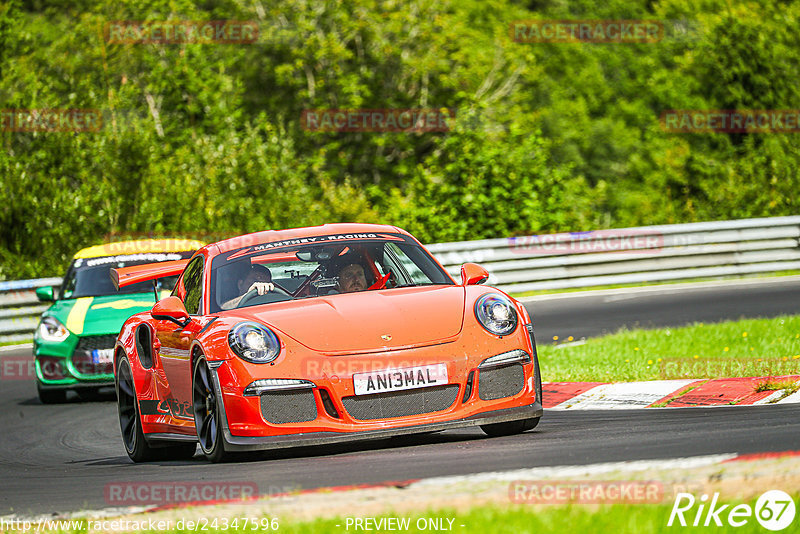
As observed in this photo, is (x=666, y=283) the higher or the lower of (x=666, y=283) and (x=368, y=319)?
the lower

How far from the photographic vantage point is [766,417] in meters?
7.05

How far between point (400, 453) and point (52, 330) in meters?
7.46

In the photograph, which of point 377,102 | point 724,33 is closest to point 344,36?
point 377,102

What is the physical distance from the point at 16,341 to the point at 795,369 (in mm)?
12924

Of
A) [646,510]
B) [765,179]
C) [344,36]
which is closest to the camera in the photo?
[646,510]

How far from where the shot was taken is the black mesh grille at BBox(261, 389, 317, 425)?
657 centimetres

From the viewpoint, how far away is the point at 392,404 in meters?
6.59

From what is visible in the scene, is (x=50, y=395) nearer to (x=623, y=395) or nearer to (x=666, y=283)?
(x=623, y=395)

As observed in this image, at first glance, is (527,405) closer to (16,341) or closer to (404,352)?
(404,352)

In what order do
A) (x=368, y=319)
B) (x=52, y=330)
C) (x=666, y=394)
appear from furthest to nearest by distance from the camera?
1. (x=52, y=330)
2. (x=666, y=394)
3. (x=368, y=319)

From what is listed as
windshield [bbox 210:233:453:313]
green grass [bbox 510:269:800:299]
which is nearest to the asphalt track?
windshield [bbox 210:233:453:313]

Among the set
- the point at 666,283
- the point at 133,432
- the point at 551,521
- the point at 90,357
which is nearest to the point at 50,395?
the point at 90,357

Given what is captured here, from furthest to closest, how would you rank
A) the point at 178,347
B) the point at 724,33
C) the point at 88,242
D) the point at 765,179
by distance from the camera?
the point at 724,33
the point at 765,179
the point at 88,242
the point at 178,347

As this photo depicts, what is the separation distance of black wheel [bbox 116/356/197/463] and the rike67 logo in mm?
4338
